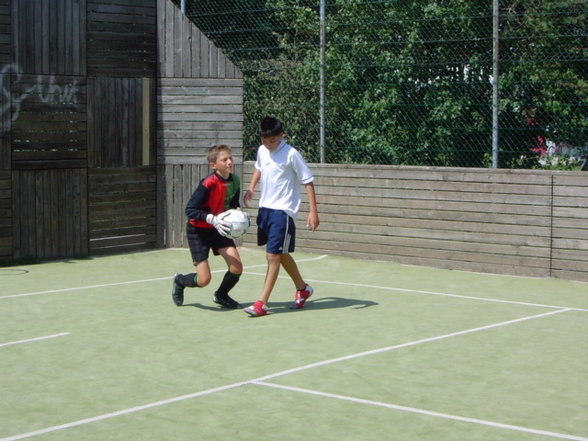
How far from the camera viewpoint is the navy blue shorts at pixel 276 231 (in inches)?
384

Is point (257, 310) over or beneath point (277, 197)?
beneath

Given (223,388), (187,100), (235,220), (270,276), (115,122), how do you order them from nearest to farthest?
(223,388) < (235,220) < (270,276) < (115,122) < (187,100)

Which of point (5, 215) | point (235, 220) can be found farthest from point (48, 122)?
Result: point (235, 220)

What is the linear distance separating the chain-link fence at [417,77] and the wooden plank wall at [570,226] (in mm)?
385

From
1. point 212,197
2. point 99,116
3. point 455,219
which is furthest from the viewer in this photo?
point 99,116

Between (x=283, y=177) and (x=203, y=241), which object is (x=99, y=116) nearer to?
(x=203, y=241)

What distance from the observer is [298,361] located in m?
7.73

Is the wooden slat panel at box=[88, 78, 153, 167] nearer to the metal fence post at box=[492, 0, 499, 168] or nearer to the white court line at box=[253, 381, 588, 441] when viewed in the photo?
the metal fence post at box=[492, 0, 499, 168]

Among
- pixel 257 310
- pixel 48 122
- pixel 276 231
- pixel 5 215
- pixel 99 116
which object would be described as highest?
pixel 99 116

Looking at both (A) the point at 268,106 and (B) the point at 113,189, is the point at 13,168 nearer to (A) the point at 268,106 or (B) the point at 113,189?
(B) the point at 113,189

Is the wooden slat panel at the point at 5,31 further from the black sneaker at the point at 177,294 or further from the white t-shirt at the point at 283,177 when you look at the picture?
the white t-shirt at the point at 283,177

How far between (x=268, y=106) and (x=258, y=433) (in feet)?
33.8

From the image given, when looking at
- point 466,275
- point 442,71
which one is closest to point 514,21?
point 442,71

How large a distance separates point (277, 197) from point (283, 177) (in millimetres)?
200
